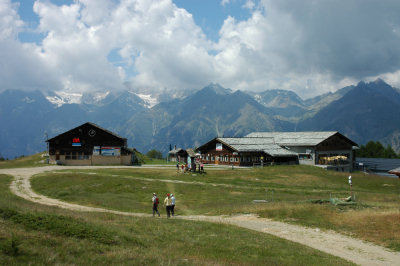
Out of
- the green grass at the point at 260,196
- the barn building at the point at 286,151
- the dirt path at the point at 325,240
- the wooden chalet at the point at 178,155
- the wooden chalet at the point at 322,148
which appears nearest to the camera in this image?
the dirt path at the point at 325,240

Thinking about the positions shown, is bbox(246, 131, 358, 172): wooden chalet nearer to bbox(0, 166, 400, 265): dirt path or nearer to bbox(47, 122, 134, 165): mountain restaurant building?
bbox(47, 122, 134, 165): mountain restaurant building

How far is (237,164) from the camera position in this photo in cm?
8856

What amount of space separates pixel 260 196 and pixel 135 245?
29367 millimetres

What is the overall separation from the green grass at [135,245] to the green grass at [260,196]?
815 cm

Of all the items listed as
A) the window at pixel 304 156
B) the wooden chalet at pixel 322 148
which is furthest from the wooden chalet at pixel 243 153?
the wooden chalet at pixel 322 148

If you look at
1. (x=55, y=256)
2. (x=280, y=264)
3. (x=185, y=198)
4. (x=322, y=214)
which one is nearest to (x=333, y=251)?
(x=280, y=264)

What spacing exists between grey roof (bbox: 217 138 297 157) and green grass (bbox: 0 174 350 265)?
67.1m

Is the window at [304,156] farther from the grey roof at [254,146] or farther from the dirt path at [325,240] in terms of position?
the dirt path at [325,240]

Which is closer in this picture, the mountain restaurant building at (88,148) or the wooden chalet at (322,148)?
the mountain restaurant building at (88,148)

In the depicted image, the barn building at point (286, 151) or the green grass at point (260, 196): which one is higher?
the barn building at point (286, 151)

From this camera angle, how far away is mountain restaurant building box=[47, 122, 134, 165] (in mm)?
82625

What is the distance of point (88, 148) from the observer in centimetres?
8462

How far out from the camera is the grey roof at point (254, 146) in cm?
8979

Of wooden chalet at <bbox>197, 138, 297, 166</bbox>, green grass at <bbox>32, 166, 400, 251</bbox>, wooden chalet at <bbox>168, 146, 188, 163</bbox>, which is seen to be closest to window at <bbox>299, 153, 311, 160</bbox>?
wooden chalet at <bbox>197, 138, 297, 166</bbox>
